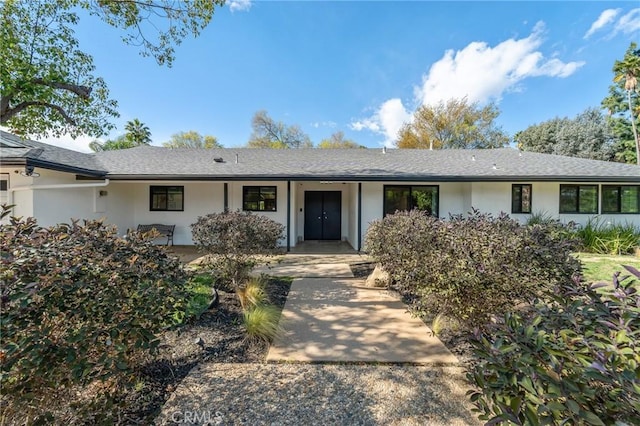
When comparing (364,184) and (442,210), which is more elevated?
(364,184)

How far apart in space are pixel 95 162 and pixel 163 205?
2.84 m

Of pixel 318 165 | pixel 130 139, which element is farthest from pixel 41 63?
pixel 130 139

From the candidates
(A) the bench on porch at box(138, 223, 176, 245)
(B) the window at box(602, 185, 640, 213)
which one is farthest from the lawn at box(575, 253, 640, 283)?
(A) the bench on porch at box(138, 223, 176, 245)

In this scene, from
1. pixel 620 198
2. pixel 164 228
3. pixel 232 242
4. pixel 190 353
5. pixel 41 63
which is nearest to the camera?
pixel 190 353

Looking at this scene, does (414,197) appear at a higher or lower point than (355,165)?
lower

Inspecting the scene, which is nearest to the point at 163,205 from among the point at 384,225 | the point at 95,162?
the point at 95,162

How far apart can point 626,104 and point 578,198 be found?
949 inches

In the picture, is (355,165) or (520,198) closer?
(520,198)

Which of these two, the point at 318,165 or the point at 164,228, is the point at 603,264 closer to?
the point at 318,165

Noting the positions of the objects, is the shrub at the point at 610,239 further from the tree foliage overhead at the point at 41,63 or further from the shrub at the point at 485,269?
the tree foliage overhead at the point at 41,63

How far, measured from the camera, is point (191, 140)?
115 ft

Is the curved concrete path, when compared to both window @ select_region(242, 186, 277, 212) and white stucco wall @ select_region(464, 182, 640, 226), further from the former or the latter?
white stucco wall @ select_region(464, 182, 640, 226)

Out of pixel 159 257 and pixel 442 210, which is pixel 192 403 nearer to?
pixel 159 257

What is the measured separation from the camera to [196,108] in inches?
650
